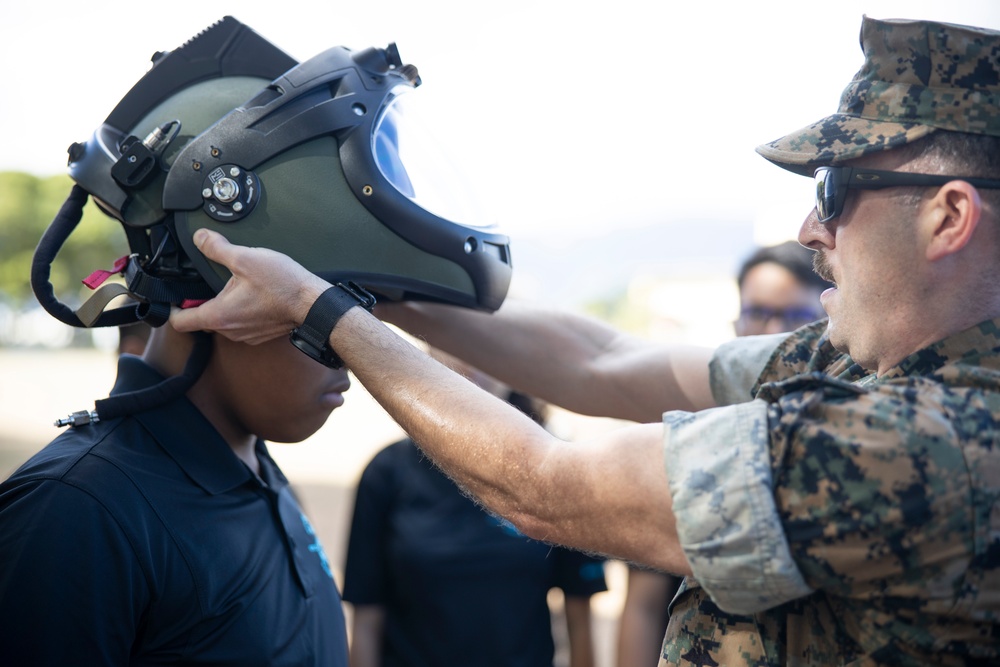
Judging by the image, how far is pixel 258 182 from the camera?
6.15 feet

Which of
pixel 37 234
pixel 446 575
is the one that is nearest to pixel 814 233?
pixel 446 575

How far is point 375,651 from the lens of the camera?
10.3 ft

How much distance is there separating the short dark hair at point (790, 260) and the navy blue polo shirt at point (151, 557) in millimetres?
2575

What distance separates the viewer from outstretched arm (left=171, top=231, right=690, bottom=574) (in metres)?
1.62

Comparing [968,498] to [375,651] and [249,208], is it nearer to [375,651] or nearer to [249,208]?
[249,208]

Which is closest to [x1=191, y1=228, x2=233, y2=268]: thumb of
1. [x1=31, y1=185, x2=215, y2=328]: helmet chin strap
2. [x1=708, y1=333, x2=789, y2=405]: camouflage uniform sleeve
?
[x1=31, y1=185, x2=215, y2=328]: helmet chin strap

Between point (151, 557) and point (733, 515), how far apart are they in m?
1.07

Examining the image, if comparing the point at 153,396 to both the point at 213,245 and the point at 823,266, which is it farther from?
the point at 823,266

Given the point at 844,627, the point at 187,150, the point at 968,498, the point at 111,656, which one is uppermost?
the point at 187,150

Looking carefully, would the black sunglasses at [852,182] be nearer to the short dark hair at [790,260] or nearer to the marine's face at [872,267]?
the marine's face at [872,267]

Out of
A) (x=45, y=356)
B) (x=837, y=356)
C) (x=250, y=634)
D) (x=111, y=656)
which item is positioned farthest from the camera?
(x=45, y=356)

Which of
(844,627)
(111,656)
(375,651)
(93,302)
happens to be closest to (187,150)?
(93,302)

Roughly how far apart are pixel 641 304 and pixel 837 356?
38863mm

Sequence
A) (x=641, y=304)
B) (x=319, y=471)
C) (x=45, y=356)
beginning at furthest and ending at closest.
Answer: (x=641, y=304) → (x=45, y=356) → (x=319, y=471)
